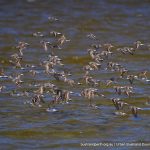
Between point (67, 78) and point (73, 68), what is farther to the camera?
point (73, 68)

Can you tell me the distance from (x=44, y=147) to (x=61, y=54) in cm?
572

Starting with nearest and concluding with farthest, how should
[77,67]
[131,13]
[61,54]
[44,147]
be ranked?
1. [44,147]
2. [77,67]
3. [61,54]
4. [131,13]

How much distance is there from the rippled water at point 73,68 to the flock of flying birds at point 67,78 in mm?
75

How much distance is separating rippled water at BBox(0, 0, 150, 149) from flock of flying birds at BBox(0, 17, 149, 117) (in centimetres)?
8

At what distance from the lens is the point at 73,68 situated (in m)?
12.8

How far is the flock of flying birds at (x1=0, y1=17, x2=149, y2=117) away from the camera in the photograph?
9905mm

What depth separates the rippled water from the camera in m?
8.70

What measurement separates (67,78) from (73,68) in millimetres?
1068

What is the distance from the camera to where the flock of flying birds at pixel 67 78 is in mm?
9905

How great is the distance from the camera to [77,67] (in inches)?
506

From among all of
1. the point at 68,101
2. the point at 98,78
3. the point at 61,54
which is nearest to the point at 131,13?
the point at 61,54

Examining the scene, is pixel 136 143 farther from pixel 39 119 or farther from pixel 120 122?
pixel 39 119

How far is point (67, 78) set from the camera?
11703mm

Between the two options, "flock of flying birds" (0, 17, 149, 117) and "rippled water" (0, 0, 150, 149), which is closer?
"rippled water" (0, 0, 150, 149)
